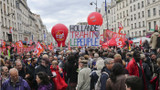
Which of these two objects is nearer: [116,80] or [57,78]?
[116,80]

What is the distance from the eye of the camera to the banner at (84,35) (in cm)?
1195

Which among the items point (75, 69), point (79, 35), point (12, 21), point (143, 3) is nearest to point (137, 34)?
point (143, 3)

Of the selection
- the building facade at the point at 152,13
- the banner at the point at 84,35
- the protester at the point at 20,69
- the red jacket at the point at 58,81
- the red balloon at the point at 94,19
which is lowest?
the red jacket at the point at 58,81

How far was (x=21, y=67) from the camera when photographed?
19.3 feet

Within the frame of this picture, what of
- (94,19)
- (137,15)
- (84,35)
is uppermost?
(137,15)

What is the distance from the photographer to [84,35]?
1209 centimetres

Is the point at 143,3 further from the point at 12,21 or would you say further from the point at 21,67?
the point at 21,67

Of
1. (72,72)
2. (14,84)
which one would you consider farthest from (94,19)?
(14,84)

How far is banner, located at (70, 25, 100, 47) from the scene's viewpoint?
1195 cm

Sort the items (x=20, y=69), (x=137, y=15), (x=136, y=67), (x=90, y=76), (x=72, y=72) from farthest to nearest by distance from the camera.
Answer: (x=137, y=15) → (x=72, y=72) → (x=20, y=69) → (x=136, y=67) → (x=90, y=76)

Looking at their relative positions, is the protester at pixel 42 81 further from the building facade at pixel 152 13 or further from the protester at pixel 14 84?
the building facade at pixel 152 13

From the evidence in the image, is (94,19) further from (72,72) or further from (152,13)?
(152,13)

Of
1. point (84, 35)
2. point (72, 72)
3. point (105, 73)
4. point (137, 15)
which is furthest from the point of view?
point (137, 15)

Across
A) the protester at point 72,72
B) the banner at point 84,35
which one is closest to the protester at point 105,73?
the protester at point 72,72
